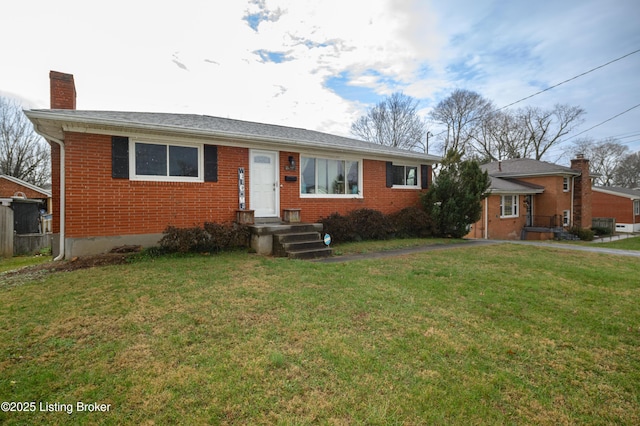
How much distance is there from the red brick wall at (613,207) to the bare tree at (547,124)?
902 cm

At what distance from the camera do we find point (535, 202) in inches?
829

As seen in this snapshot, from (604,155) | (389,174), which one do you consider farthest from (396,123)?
(604,155)

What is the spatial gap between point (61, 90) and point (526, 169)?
86.7 ft

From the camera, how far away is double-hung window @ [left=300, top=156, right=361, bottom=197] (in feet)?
32.9

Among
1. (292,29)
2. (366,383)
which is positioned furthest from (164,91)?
(366,383)

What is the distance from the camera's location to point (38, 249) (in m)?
12.7

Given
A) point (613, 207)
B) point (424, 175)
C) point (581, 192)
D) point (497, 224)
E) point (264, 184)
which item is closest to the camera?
point (264, 184)

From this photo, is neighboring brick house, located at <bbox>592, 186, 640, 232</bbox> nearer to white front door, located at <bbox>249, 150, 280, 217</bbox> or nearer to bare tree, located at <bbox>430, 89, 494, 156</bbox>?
bare tree, located at <bbox>430, 89, 494, 156</bbox>

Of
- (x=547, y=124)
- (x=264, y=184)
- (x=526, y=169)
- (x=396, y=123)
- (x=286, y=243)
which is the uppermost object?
(x=547, y=124)

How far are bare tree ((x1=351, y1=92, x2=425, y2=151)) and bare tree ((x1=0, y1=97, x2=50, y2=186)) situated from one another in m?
33.2

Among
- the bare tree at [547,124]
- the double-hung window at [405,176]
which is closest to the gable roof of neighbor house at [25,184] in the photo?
the double-hung window at [405,176]

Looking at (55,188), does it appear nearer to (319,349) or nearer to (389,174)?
(319,349)

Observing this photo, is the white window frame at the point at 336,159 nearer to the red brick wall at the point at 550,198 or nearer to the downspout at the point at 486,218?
the downspout at the point at 486,218

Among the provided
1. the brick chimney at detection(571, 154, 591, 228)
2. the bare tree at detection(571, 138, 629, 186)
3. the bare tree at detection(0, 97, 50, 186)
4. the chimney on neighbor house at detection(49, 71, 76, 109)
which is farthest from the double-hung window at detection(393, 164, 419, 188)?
the bare tree at detection(571, 138, 629, 186)
